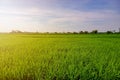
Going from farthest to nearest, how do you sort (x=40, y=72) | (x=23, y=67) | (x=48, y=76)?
(x=23, y=67), (x=40, y=72), (x=48, y=76)

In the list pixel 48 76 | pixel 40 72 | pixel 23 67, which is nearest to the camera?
pixel 48 76

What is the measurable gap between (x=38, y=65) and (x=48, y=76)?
80 cm

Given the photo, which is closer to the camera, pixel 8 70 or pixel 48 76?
pixel 48 76

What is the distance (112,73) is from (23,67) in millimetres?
1767

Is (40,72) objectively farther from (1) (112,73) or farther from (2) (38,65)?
(1) (112,73)

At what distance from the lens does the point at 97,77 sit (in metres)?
3.82

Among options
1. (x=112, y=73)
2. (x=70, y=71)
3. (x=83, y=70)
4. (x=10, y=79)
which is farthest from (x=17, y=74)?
(x=112, y=73)

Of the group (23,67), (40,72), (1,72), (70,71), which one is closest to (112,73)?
(70,71)

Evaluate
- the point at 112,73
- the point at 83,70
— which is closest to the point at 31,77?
the point at 83,70

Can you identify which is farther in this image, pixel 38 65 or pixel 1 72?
pixel 38 65

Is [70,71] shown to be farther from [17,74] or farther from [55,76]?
[17,74]

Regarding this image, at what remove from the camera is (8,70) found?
4160 millimetres

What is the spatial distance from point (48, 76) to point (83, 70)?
2.32 ft

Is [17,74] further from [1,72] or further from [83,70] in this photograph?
[83,70]
